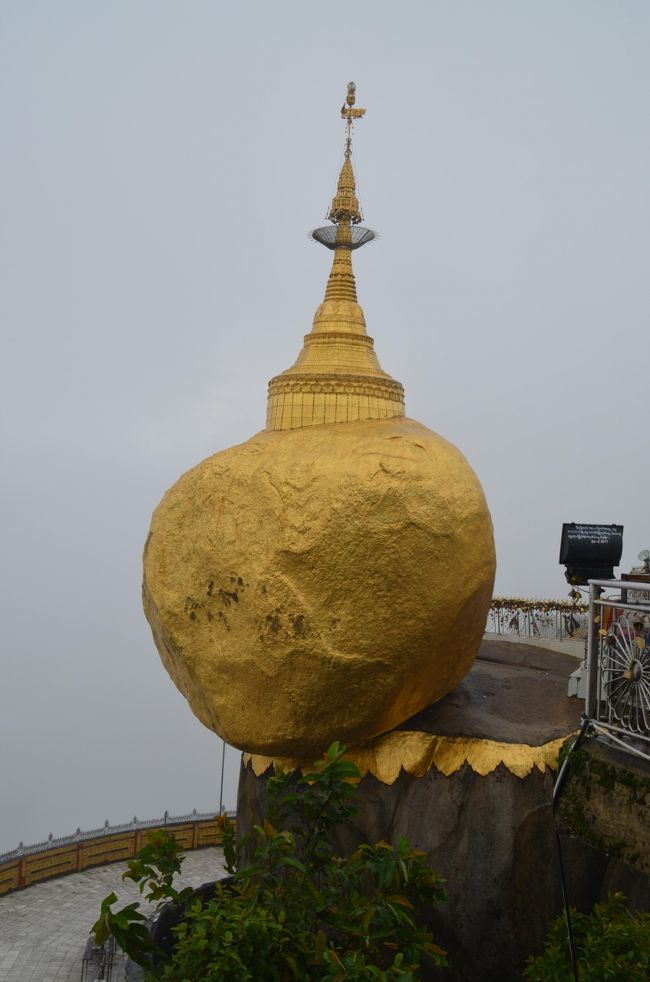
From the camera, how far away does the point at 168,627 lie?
29.6ft

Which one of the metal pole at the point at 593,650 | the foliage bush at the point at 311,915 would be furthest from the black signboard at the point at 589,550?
the foliage bush at the point at 311,915

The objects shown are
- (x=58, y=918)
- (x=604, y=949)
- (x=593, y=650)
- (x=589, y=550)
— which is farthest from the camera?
(x=58, y=918)

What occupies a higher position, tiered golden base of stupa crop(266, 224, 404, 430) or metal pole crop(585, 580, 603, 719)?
tiered golden base of stupa crop(266, 224, 404, 430)

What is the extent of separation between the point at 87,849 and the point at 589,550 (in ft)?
38.6

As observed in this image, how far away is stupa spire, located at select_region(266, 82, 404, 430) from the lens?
9.62 metres

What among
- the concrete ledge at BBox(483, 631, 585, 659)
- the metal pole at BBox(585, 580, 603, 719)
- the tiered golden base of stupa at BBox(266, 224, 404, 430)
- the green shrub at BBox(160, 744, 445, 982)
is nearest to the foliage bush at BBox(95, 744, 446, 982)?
the green shrub at BBox(160, 744, 445, 982)

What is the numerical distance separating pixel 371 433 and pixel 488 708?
332 centimetres

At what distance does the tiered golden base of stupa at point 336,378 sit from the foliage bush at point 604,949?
5313 millimetres

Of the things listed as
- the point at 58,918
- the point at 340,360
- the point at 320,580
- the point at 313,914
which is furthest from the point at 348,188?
the point at 58,918

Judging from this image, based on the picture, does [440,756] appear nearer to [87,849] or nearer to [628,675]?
[628,675]

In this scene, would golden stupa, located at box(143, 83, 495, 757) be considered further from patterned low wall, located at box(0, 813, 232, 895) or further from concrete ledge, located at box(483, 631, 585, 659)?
patterned low wall, located at box(0, 813, 232, 895)

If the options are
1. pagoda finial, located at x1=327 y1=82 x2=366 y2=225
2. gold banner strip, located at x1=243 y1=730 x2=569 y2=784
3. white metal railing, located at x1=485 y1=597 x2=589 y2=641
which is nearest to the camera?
gold banner strip, located at x1=243 y1=730 x2=569 y2=784

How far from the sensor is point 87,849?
50.5 feet

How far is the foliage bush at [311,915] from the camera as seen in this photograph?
588 cm
